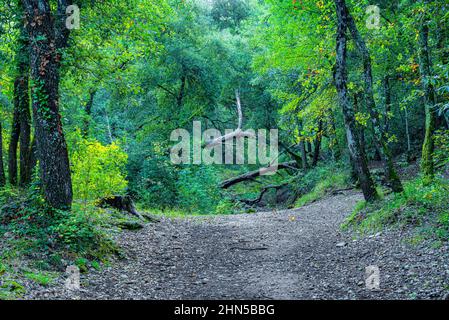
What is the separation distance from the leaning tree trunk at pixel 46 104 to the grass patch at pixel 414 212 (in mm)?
6434

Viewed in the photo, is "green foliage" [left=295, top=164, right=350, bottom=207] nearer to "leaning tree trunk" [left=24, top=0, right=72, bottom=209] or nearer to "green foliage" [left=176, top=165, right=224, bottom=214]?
"green foliage" [left=176, top=165, right=224, bottom=214]

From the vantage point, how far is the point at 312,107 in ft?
41.4

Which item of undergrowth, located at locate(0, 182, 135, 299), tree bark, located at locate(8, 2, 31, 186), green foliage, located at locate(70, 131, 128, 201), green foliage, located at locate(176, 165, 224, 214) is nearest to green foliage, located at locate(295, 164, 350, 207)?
green foliage, located at locate(176, 165, 224, 214)

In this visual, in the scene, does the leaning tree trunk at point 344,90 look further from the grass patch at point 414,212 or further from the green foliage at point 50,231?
the green foliage at point 50,231

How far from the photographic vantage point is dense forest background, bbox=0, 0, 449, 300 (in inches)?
269

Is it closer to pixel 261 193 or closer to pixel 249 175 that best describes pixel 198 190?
pixel 261 193

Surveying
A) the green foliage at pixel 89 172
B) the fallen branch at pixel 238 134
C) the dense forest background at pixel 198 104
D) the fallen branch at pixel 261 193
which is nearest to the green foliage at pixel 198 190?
the dense forest background at pixel 198 104

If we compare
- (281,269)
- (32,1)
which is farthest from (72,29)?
(281,269)

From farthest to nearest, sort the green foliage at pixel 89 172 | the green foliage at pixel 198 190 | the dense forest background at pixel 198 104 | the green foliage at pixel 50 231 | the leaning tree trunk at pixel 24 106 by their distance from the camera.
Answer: the green foliage at pixel 198 190 → the green foliage at pixel 89 172 → the leaning tree trunk at pixel 24 106 → the dense forest background at pixel 198 104 → the green foliage at pixel 50 231


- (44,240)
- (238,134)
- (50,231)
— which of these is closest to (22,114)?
(50,231)

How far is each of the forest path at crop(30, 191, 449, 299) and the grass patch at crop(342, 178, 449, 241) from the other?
0.41 metres

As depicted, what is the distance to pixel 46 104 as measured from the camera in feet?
22.1

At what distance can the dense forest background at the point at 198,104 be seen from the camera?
22.4 feet

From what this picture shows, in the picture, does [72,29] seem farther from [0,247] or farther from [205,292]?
[205,292]
